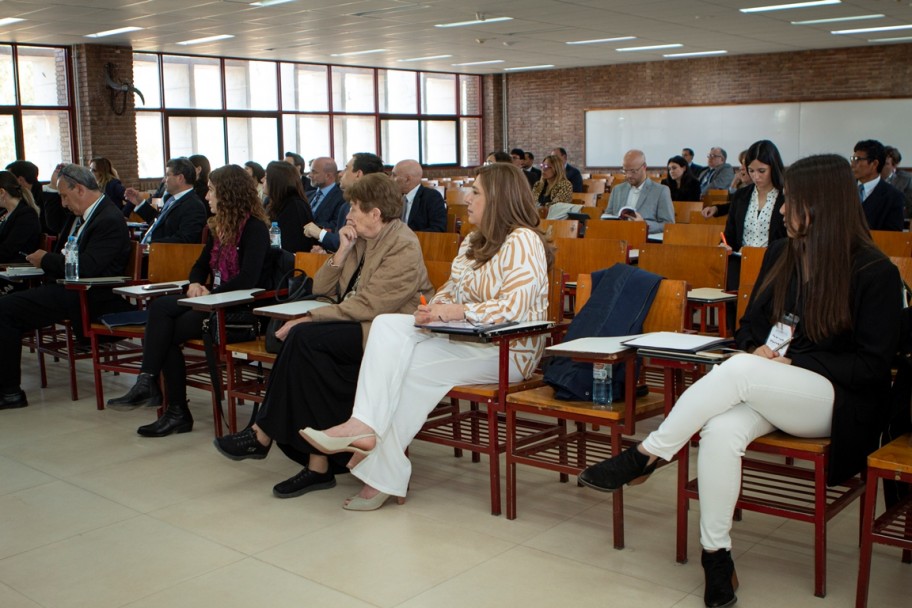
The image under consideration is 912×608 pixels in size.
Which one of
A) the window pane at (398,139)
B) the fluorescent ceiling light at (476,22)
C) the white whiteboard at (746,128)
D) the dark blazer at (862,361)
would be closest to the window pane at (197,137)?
the window pane at (398,139)

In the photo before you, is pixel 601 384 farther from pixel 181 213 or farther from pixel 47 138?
pixel 47 138

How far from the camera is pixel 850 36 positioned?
579 inches

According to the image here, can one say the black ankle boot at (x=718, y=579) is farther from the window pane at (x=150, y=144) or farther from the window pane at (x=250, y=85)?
the window pane at (x=250, y=85)

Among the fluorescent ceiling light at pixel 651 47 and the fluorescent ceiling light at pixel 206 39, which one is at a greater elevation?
the fluorescent ceiling light at pixel 651 47

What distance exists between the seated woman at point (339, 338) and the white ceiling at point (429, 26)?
7323 mm

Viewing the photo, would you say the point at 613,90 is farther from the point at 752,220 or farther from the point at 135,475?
the point at 135,475

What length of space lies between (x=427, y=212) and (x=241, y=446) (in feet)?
10.3

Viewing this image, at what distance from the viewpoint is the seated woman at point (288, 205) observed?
18.7 feet

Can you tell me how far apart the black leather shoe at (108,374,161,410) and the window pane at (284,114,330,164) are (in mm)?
13166

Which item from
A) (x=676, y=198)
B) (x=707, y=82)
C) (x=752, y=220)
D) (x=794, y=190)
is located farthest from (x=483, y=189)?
(x=707, y=82)

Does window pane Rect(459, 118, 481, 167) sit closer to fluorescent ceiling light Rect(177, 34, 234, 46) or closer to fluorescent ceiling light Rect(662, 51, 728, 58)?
fluorescent ceiling light Rect(662, 51, 728, 58)

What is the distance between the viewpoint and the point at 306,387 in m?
3.70

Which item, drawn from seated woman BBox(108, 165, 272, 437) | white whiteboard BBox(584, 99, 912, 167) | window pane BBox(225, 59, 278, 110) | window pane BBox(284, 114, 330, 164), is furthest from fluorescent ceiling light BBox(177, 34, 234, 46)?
seated woman BBox(108, 165, 272, 437)

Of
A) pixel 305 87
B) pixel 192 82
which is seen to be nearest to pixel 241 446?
pixel 192 82
